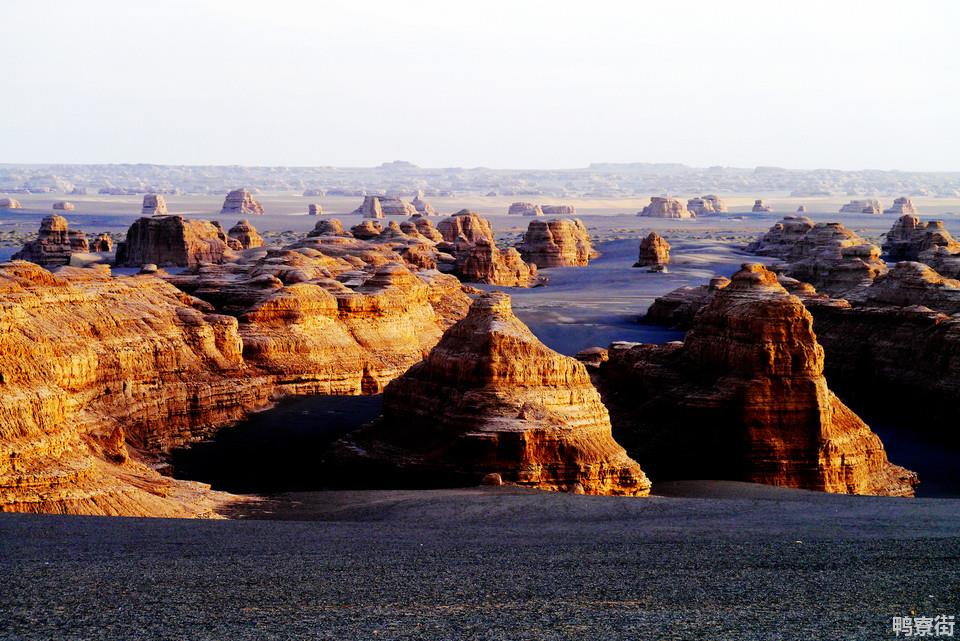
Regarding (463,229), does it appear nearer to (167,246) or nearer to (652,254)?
(652,254)

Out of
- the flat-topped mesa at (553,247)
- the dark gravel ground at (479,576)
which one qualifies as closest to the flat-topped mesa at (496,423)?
the dark gravel ground at (479,576)

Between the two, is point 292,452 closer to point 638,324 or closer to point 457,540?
point 457,540

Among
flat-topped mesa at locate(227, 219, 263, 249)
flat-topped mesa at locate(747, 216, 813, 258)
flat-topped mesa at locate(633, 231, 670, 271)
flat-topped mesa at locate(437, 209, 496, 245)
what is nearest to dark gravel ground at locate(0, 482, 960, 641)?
flat-topped mesa at locate(633, 231, 670, 271)

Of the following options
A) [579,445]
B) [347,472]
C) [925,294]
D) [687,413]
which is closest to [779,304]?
[687,413]

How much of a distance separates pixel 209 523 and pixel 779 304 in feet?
56.5

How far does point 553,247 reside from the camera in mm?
112375

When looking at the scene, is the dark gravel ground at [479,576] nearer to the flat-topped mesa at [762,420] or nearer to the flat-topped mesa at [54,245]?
the flat-topped mesa at [762,420]

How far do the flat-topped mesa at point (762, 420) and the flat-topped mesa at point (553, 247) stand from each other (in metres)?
76.5

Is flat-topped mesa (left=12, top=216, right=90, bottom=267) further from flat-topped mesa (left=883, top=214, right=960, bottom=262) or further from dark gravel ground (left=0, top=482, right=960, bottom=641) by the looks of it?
dark gravel ground (left=0, top=482, right=960, bottom=641)

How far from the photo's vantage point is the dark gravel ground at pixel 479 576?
1277cm

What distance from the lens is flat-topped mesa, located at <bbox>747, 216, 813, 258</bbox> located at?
116312 mm

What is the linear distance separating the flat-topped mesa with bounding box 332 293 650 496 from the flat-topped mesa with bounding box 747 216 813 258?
87052mm

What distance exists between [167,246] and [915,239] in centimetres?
6040

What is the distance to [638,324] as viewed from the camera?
229 feet
